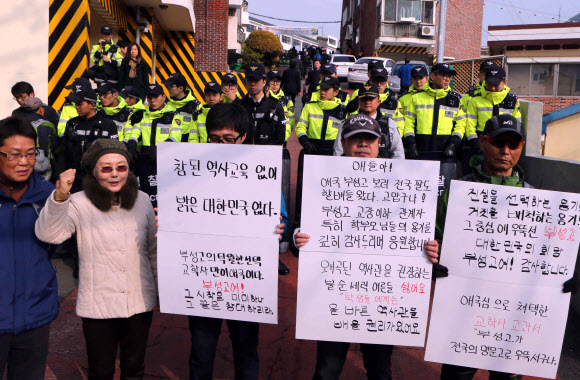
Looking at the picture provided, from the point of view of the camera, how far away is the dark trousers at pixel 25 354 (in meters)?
2.84

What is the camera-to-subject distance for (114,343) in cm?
314

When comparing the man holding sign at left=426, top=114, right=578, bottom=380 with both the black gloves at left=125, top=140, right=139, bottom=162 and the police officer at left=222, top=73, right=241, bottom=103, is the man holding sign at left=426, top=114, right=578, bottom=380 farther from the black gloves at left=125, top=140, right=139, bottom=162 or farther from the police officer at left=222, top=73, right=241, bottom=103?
the police officer at left=222, top=73, right=241, bottom=103

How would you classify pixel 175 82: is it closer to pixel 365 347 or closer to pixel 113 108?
pixel 113 108

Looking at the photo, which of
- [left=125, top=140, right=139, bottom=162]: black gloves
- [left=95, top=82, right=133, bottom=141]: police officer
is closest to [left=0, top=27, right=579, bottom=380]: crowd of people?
[left=125, top=140, right=139, bottom=162]: black gloves

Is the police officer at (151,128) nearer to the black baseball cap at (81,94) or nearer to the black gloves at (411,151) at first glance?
the black baseball cap at (81,94)

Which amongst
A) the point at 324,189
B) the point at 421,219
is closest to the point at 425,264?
the point at 421,219

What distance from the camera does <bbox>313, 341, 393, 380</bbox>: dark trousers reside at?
9.87 ft

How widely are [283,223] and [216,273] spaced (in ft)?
1.59

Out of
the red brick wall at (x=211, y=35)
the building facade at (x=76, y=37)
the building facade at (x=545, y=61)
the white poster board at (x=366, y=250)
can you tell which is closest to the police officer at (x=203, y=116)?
the building facade at (x=76, y=37)

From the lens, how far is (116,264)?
10.0ft

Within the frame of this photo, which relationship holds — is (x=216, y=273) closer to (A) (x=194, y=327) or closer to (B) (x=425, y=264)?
(A) (x=194, y=327)

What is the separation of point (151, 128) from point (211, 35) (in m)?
15.5

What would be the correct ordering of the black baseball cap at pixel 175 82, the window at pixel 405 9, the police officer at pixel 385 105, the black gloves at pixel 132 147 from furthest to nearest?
the window at pixel 405 9
the black baseball cap at pixel 175 82
the police officer at pixel 385 105
the black gloves at pixel 132 147

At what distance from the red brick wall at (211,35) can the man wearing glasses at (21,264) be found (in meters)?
19.1
